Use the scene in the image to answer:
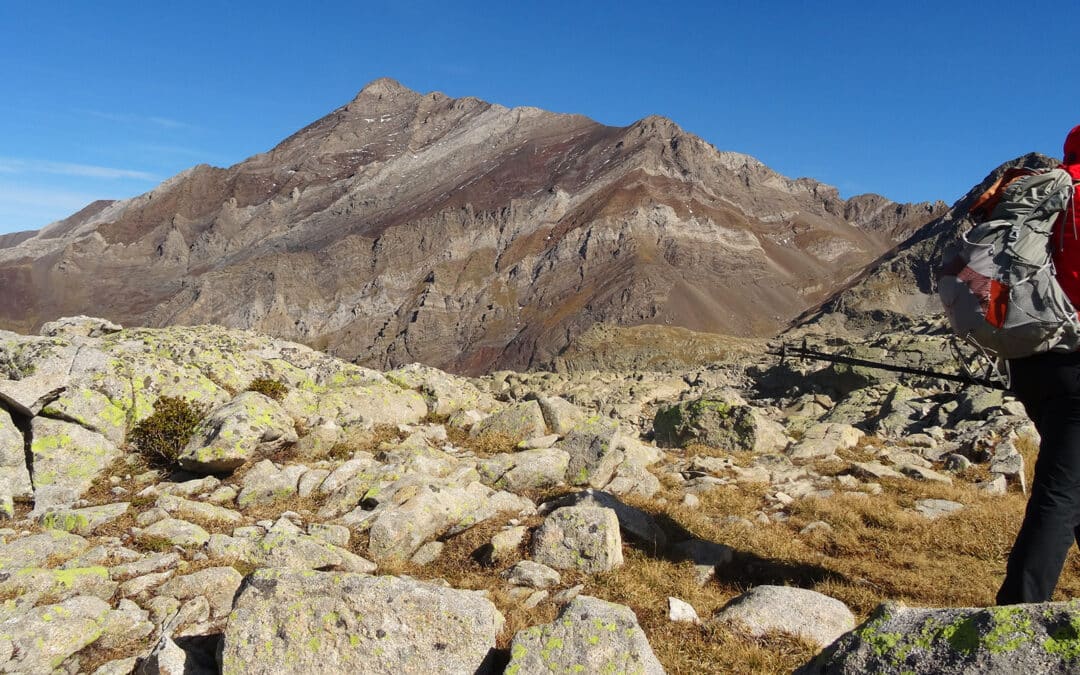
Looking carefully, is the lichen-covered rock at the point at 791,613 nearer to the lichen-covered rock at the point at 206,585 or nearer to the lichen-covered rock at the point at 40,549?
the lichen-covered rock at the point at 206,585

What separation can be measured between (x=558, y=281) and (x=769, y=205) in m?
80.9

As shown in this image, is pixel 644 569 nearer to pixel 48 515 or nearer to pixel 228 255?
pixel 48 515

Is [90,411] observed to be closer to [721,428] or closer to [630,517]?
[630,517]

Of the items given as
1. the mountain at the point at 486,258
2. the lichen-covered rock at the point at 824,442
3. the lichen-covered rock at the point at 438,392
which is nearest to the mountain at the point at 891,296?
the mountain at the point at 486,258

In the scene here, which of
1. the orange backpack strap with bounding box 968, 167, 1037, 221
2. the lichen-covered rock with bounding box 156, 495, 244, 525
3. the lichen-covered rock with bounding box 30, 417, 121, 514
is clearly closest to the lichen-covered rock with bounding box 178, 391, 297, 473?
the lichen-covered rock with bounding box 156, 495, 244, 525

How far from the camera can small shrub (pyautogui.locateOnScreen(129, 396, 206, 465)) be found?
1058 centimetres

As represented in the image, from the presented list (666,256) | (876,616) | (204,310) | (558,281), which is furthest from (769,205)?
(876,616)

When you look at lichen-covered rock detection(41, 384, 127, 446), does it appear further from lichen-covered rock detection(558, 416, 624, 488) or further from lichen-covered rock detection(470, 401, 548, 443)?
lichen-covered rock detection(558, 416, 624, 488)

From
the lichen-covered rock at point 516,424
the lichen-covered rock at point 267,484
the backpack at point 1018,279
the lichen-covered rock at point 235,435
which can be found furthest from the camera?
the lichen-covered rock at point 516,424

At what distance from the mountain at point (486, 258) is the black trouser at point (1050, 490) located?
96.3 meters

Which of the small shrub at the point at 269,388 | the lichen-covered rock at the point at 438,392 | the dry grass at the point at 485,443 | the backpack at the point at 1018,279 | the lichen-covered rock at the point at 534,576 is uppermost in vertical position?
the backpack at the point at 1018,279

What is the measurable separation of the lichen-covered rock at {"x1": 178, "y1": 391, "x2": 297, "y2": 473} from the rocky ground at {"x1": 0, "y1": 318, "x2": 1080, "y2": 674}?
5 centimetres

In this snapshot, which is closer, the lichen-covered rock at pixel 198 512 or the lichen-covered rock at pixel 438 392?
the lichen-covered rock at pixel 198 512

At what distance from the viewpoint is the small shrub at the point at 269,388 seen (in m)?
13.6
